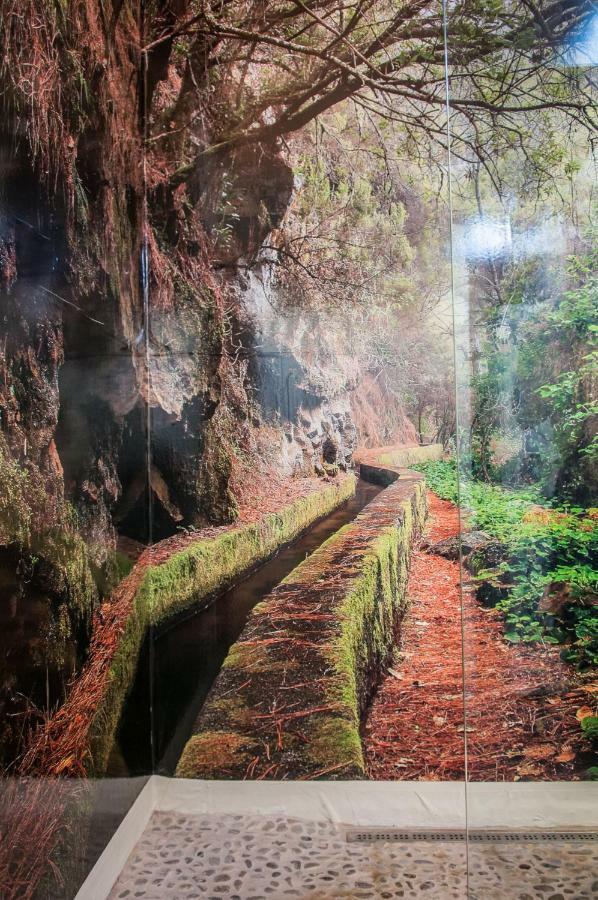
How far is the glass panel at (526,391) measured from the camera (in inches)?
76.2

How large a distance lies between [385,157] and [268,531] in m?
1.38

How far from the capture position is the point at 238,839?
2221 mm

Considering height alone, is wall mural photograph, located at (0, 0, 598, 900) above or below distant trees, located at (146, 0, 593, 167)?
below

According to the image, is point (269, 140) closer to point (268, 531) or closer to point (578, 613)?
point (268, 531)

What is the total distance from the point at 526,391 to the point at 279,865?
1.60 metres

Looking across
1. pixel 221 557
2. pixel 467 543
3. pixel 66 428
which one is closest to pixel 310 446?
pixel 221 557

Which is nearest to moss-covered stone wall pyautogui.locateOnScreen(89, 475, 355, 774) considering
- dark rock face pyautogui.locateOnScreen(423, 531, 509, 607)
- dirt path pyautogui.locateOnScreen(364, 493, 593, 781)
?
dirt path pyautogui.locateOnScreen(364, 493, 593, 781)

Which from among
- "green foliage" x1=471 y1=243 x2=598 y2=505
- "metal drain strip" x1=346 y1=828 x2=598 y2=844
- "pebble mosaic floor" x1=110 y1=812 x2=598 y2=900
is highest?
"green foliage" x1=471 y1=243 x2=598 y2=505

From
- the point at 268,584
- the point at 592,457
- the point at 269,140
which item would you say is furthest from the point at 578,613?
the point at 269,140

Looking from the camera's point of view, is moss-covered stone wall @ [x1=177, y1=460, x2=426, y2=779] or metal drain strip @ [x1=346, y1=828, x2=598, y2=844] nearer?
metal drain strip @ [x1=346, y1=828, x2=598, y2=844]

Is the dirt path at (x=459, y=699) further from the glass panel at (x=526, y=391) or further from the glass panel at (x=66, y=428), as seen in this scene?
the glass panel at (x=66, y=428)

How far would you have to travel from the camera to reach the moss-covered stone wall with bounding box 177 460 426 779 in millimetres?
2320

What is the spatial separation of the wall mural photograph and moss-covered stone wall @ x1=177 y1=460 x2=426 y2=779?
0.01m

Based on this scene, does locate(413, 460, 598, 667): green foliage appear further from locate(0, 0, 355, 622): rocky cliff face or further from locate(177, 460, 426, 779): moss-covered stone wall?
locate(0, 0, 355, 622): rocky cliff face
